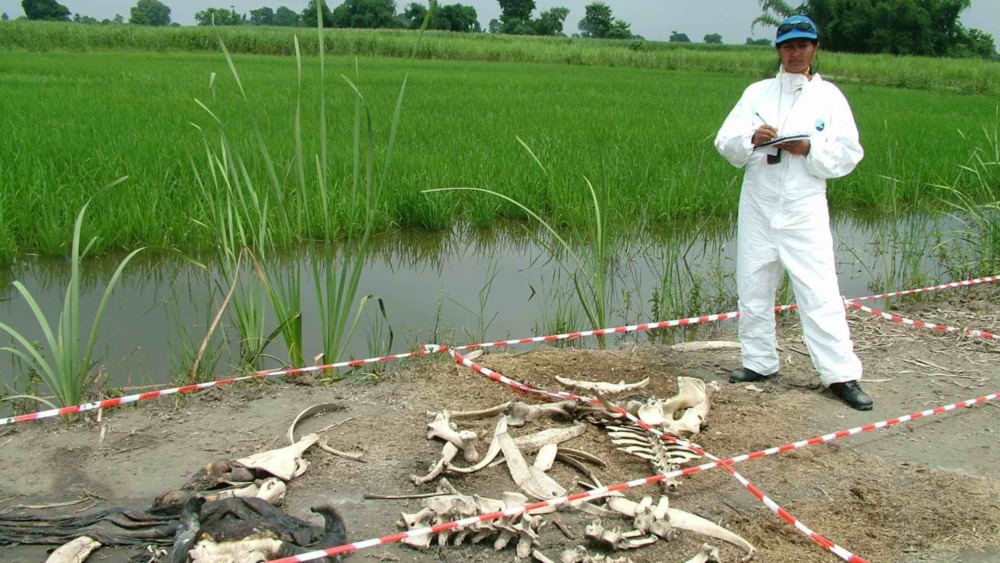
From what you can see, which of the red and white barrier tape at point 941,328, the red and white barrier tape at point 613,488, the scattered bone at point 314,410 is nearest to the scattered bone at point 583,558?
the red and white barrier tape at point 613,488

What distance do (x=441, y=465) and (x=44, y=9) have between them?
68.9 metres

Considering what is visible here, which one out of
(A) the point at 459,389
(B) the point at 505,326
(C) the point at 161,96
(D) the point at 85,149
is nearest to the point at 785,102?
(A) the point at 459,389

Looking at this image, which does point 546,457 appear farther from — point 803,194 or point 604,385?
point 803,194

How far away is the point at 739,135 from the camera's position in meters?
3.68

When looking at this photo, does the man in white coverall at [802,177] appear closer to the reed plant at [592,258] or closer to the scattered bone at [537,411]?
the reed plant at [592,258]

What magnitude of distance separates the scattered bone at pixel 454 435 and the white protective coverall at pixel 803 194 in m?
1.47

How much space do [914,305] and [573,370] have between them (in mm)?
2550

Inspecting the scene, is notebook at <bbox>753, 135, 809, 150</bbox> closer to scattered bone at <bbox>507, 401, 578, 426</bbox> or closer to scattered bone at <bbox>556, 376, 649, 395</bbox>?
scattered bone at <bbox>556, 376, 649, 395</bbox>

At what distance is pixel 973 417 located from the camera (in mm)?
3658

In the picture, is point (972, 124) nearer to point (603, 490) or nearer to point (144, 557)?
point (603, 490)

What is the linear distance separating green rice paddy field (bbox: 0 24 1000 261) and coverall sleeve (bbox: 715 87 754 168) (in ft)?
2.34

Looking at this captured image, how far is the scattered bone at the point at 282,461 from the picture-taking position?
2848 mm

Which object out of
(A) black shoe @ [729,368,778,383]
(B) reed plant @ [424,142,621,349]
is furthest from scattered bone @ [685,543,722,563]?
(B) reed plant @ [424,142,621,349]

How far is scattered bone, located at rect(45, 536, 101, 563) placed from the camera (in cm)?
237
